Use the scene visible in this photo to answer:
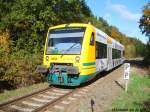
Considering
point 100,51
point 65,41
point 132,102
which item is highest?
point 65,41

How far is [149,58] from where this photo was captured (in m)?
45.6

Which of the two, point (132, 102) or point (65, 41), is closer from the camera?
point (132, 102)

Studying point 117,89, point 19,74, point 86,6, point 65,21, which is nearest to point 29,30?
point 65,21

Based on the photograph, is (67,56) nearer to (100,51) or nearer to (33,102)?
(100,51)

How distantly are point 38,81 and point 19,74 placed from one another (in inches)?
104

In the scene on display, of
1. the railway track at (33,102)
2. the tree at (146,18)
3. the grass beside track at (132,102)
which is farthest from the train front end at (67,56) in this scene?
the tree at (146,18)

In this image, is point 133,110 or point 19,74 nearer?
point 133,110

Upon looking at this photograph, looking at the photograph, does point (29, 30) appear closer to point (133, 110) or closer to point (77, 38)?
point (77, 38)

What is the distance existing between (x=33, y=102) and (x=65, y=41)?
4735mm

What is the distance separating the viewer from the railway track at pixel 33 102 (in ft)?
33.1

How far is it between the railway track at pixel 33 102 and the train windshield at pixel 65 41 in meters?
2.17

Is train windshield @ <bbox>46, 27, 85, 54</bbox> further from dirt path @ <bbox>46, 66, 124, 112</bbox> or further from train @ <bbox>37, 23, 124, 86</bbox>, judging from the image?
dirt path @ <bbox>46, 66, 124, 112</bbox>

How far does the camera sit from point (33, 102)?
37.1 feet

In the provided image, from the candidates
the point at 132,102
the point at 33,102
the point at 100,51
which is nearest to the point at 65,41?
the point at 100,51
